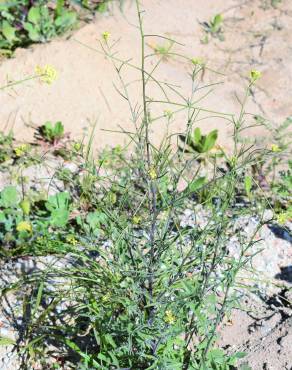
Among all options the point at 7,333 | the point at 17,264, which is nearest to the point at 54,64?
the point at 17,264

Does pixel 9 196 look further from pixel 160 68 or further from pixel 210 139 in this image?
pixel 160 68

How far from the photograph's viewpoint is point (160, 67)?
455cm

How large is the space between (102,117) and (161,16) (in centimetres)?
127

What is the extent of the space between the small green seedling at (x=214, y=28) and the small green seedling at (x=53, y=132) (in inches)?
60.7

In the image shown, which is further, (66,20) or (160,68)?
(66,20)

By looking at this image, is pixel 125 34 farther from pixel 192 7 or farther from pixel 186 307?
pixel 186 307

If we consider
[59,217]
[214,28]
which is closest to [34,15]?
[214,28]

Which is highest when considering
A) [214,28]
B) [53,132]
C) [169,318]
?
[214,28]

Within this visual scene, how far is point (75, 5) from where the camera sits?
4.98 meters

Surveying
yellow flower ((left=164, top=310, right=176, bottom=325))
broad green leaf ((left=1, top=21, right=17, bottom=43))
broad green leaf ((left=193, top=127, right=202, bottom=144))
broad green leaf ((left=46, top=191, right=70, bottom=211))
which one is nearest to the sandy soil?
broad green leaf ((left=1, top=21, right=17, bottom=43))

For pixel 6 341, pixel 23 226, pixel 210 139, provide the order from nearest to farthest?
pixel 6 341
pixel 23 226
pixel 210 139

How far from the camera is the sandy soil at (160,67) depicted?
13.9 ft

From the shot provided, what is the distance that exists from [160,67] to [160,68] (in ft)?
0.04

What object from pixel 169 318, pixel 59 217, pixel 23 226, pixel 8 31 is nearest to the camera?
pixel 169 318
